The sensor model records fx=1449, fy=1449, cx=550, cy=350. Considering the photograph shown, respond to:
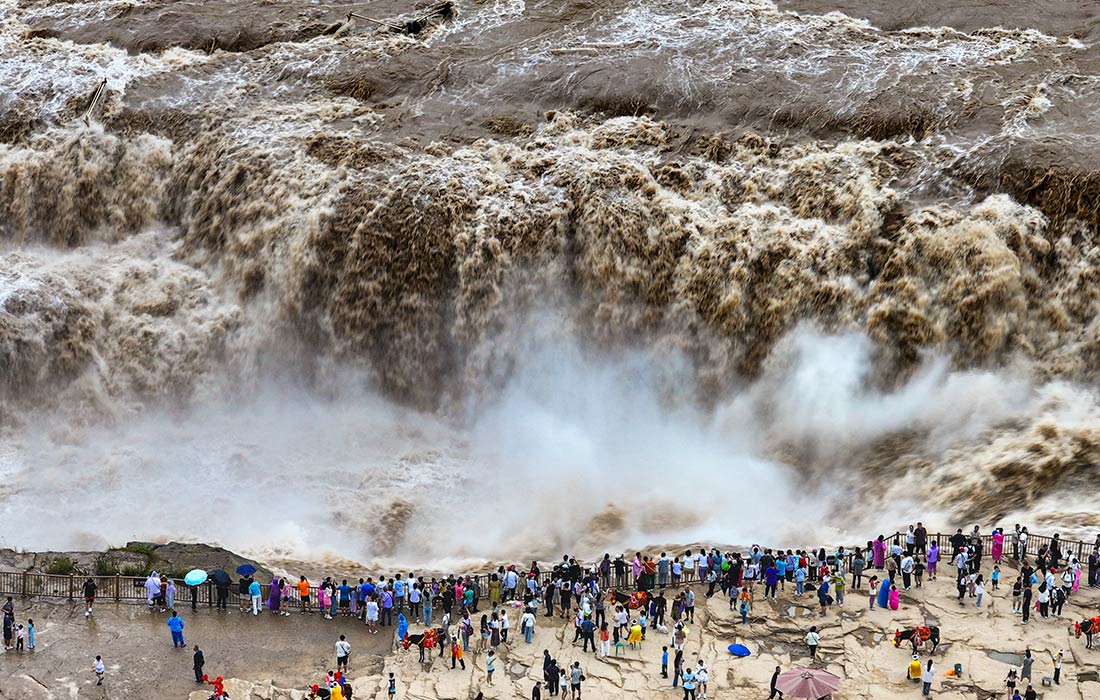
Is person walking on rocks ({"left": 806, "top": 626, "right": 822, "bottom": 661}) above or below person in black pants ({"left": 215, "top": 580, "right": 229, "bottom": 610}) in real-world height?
below

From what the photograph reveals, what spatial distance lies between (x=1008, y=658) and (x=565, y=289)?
15213 millimetres

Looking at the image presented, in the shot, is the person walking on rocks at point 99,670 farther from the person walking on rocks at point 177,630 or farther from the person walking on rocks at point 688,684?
the person walking on rocks at point 688,684

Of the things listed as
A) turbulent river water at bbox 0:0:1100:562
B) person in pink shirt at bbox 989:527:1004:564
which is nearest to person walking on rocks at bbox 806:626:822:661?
person in pink shirt at bbox 989:527:1004:564

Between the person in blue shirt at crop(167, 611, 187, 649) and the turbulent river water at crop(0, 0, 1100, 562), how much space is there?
5278 millimetres

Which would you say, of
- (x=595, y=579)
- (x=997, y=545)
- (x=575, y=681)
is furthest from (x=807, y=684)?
(x=997, y=545)

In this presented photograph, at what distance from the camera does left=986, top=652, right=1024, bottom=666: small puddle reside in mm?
26469

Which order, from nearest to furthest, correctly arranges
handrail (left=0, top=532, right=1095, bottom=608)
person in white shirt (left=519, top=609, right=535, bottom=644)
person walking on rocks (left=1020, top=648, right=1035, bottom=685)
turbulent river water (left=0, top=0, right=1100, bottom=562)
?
person walking on rocks (left=1020, top=648, right=1035, bottom=685) → person in white shirt (left=519, top=609, right=535, bottom=644) → handrail (left=0, top=532, right=1095, bottom=608) → turbulent river water (left=0, top=0, right=1100, bottom=562)

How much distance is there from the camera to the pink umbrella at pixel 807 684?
81.8 feet

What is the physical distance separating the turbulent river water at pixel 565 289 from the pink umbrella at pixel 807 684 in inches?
274

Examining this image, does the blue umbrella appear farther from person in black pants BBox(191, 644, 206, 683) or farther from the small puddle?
the small puddle

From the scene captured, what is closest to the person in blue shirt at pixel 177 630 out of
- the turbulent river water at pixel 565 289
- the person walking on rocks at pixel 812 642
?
the turbulent river water at pixel 565 289

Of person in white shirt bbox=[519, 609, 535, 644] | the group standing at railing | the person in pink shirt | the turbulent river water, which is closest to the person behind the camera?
person in white shirt bbox=[519, 609, 535, 644]

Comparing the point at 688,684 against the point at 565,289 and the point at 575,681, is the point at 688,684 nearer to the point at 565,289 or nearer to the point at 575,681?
the point at 575,681

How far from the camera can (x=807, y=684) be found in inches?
982
